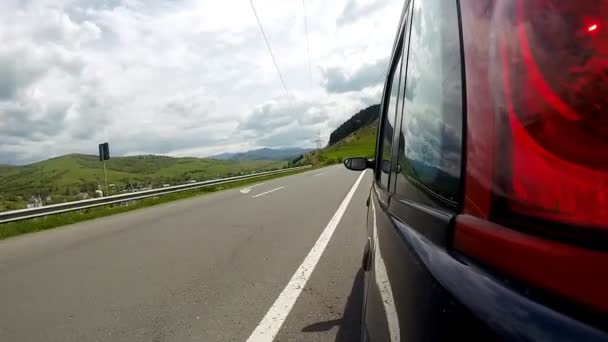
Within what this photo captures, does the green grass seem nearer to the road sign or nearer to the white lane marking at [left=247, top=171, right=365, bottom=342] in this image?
the road sign

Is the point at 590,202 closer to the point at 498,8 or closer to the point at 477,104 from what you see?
the point at 477,104

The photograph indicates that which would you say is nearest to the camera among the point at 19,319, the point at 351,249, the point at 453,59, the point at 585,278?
the point at 585,278

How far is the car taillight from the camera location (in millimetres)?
643

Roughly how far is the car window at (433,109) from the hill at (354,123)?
7102 inches

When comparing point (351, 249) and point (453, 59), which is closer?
point (453, 59)

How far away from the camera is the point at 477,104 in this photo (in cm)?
85

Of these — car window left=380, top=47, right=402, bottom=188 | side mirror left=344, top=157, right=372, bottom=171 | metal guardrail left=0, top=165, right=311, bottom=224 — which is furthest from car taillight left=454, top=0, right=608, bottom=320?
metal guardrail left=0, top=165, right=311, bottom=224

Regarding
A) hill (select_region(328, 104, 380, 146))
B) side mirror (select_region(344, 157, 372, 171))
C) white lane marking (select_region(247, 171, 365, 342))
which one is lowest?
white lane marking (select_region(247, 171, 365, 342))

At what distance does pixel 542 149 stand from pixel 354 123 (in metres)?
189

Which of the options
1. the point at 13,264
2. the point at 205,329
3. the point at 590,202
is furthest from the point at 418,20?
the point at 13,264

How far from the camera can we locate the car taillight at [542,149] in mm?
643

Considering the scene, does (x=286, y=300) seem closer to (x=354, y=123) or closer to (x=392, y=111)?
(x=392, y=111)

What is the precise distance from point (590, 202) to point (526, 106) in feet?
0.65

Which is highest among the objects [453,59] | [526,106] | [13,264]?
[453,59]
